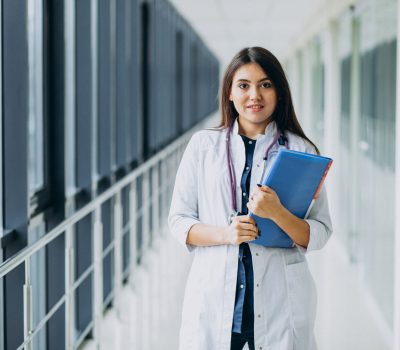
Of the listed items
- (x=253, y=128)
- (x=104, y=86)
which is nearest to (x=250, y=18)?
(x=104, y=86)

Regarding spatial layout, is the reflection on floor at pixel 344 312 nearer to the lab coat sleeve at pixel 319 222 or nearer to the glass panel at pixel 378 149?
the glass panel at pixel 378 149

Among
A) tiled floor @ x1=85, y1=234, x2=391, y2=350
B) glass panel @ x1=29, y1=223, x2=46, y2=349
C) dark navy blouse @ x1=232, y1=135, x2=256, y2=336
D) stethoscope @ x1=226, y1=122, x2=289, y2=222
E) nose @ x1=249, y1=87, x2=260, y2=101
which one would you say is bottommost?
tiled floor @ x1=85, y1=234, x2=391, y2=350

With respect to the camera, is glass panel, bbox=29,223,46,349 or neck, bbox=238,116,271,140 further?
glass panel, bbox=29,223,46,349

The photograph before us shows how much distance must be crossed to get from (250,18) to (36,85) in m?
3.17


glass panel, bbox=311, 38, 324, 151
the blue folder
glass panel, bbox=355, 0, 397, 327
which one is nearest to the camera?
the blue folder

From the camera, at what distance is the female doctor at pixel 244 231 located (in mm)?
899

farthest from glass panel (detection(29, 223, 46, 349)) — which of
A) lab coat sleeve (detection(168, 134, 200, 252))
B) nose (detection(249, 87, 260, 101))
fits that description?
nose (detection(249, 87, 260, 101))

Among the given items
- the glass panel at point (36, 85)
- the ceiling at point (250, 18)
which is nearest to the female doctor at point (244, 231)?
the glass panel at point (36, 85)

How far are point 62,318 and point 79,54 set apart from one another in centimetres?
77

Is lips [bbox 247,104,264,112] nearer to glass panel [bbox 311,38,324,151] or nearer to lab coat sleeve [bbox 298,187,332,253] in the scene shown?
lab coat sleeve [bbox 298,187,332,253]

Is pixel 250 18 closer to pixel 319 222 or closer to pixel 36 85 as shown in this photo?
pixel 36 85

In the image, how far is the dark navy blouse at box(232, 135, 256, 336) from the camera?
35.5 inches

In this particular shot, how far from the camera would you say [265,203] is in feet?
2.81

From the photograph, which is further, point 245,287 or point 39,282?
point 39,282
